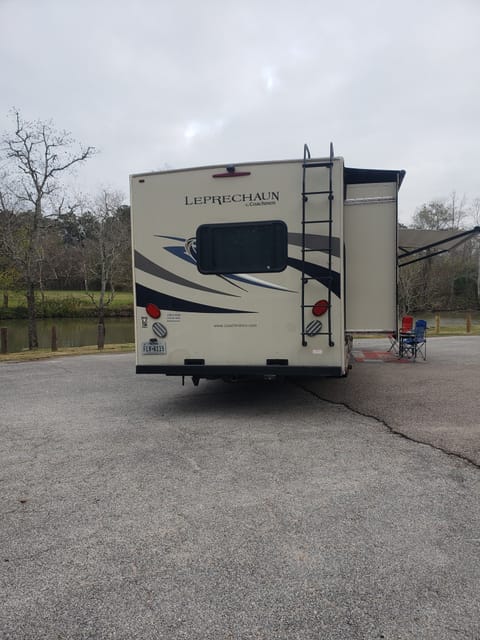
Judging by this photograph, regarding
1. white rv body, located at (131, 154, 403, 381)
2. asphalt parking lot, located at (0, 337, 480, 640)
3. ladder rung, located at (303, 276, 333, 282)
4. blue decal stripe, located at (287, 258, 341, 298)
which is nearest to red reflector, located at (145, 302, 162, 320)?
white rv body, located at (131, 154, 403, 381)

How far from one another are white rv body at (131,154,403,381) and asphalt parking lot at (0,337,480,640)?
36.1 inches

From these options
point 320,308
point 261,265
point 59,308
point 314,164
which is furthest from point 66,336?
point 314,164

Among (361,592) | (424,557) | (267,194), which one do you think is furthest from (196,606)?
(267,194)

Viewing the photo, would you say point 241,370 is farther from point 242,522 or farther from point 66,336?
point 66,336

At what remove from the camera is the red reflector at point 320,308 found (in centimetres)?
581

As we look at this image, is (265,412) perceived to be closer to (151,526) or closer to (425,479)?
(425,479)

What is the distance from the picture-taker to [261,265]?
601 centimetres

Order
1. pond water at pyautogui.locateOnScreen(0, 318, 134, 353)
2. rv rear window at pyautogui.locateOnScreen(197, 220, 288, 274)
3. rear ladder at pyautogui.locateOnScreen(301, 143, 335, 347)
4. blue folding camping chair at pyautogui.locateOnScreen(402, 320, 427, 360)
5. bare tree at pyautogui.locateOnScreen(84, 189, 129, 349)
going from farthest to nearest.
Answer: bare tree at pyautogui.locateOnScreen(84, 189, 129, 349) → pond water at pyautogui.locateOnScreen(0, 318, 134, 353) → blue folding camping chair at pyautogui.locateOnScreen(402, 320, 427, 360) → rv rear window at pyautogui.locateOnScreen(197, 220, 288, 274) → rear ladder at pyautogui.locateOnScreen(301, 143, 335, 347)

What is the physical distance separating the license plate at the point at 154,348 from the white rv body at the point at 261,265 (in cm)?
1

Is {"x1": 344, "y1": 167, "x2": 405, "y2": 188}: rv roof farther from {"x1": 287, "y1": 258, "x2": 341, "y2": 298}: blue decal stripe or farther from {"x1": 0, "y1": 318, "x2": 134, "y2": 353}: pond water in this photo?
{"x1": 0, "y1": 318, "x2": 134, "y2": 353}: pond water

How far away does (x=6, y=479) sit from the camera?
13.6 ft

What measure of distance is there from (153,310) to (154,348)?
481 millimetres

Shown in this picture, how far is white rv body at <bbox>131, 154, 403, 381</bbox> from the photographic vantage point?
581 cm

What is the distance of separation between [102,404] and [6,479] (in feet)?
9.70
